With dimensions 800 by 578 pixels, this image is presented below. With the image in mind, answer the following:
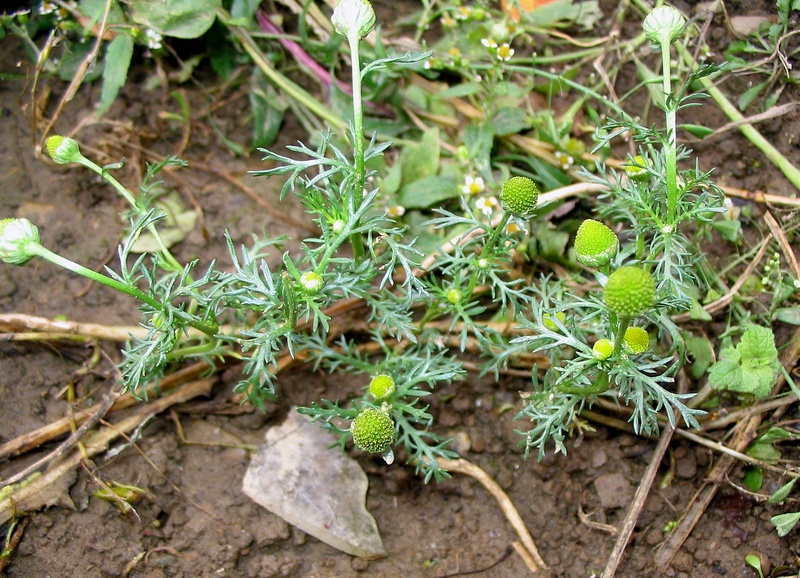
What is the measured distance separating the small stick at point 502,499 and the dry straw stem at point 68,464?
857mm

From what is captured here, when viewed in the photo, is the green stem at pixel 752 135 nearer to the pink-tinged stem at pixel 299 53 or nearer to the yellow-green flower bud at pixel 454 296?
the yellow-green flower bud at pixel 454 296

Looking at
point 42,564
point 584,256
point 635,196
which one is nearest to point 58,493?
point 42,564

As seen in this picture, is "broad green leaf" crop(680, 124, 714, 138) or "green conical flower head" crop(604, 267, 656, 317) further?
"broad green leaf" crop(680, 124, 714, 138)

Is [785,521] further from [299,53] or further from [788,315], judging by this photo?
[299,53]

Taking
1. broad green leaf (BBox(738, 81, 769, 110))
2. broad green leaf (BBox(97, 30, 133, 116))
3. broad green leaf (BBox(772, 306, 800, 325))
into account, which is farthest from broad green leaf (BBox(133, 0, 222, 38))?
broad green leaf (BBox(772, 306, 800, 325))

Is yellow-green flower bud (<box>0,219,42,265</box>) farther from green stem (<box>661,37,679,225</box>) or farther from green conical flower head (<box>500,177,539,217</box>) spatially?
green stem (<box>661,37,679,225</box>)

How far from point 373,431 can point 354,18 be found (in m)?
1.06

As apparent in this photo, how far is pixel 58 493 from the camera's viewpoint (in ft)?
6.64

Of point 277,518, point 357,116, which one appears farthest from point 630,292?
point 277,518

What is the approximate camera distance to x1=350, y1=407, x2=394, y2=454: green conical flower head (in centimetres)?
174

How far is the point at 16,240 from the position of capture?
5.24 ft

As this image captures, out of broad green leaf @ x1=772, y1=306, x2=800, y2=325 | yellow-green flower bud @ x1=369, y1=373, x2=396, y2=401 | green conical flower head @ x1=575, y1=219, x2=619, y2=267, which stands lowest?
broad green leaf @ x1=772, y1=306, x2=800, y2=325

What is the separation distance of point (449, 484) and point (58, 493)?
1193 mm

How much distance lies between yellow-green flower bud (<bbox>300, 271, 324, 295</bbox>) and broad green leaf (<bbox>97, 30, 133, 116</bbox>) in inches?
50.3
